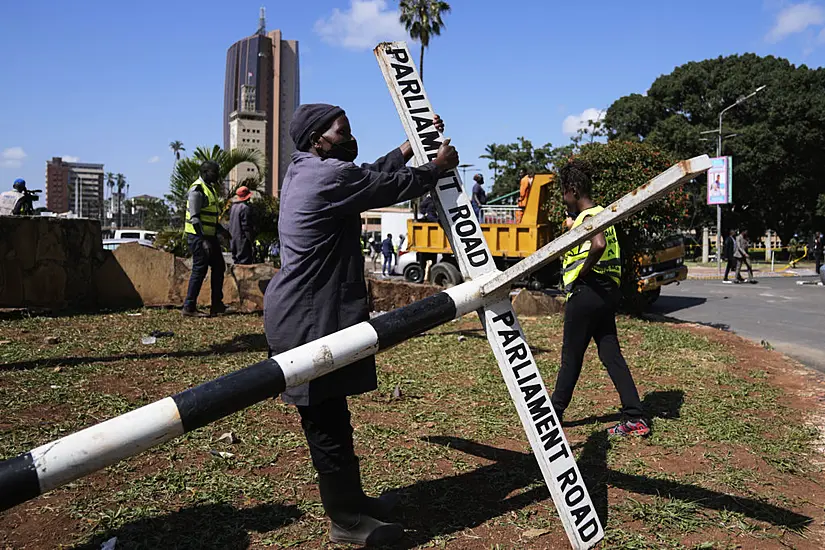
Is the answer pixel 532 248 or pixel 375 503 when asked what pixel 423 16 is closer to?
pixel 532 248

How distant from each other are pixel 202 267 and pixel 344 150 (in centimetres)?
632

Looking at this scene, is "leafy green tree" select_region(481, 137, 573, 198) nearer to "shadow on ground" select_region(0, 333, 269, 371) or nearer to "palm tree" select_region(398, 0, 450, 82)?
"palm tree" select_region(398, 0, 450, 82)

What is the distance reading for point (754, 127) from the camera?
1379 inches

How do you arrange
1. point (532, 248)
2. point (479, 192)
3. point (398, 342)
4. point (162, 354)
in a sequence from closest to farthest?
point (398, 342) → point (162, 354) → point (532, 248) → point (479, 192)

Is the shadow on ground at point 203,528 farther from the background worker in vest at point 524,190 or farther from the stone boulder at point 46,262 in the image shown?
the background worker in vest at point 524,190

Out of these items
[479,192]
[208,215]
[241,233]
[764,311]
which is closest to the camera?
[208,215]

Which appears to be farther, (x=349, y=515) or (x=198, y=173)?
(x=198, y=173)

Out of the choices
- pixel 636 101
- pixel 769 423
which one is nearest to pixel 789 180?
pixel 636 101

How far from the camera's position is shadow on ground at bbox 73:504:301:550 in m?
2.86

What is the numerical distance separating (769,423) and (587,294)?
1831mm

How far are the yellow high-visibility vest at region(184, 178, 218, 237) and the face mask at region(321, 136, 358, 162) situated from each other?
20.2 ft

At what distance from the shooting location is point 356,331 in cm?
227

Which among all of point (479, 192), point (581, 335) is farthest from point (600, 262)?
point (479, 192)

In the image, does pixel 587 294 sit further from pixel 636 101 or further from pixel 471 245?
pixel 636 101
